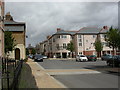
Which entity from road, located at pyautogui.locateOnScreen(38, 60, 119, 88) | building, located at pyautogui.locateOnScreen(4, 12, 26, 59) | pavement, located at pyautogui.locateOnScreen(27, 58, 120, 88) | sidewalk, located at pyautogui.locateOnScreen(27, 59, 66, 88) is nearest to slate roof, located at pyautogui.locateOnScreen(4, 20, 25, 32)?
building, located at pyautogui.locateOnScreen(4, 12, 26, 59)

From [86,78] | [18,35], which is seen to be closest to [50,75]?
[86,78]

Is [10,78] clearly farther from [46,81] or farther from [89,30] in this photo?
[89,30]

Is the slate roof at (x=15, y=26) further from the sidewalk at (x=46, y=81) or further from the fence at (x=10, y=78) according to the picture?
the fence at (x=10, y=78)

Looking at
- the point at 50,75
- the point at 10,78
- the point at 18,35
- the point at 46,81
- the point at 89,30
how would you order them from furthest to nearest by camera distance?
the point at 89,30
the point at 18,35
the point at 50,75
the point at 46,81
the point at 10,78

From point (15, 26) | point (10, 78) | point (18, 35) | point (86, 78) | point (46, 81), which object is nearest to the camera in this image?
point (10, 78)

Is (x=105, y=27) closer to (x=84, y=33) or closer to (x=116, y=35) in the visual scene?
(x=84, y=33)

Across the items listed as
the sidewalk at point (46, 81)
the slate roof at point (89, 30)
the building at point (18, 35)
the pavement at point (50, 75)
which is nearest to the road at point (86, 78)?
the pavement at point (50, 75)

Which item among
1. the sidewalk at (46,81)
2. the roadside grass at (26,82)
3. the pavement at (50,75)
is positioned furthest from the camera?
the pavement at (50,75)

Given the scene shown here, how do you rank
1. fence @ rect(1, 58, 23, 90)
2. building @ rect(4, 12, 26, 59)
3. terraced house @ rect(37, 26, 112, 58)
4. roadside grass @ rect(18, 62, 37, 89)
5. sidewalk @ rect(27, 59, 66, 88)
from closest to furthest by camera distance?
fence @ rect(1, 58, 23, 90), roadside grass @ rect(18, 62, 37, 89), sidewalk @ rect(27, 59, 66, 88), building @ rect(4, 12, 26, 59), terraced house @ rect(37, 26, 112, 58)

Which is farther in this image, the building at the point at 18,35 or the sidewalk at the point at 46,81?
the building at the point at 18,35

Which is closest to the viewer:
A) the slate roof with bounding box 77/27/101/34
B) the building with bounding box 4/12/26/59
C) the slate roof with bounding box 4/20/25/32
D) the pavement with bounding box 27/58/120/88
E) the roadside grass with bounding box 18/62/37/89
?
the roadside grass with bounding box 18/62/37/89

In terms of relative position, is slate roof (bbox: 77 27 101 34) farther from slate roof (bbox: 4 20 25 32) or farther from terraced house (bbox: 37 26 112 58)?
slate roof (bbox: 4 20 25 32)

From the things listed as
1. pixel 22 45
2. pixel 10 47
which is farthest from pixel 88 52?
pixel 10 47

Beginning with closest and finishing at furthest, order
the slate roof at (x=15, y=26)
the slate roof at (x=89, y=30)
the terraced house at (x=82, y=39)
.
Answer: the slate roof at (x=15, y=26) → the terraced house at (x=82, y=39) → the slate roof at (x=89, y=30)
